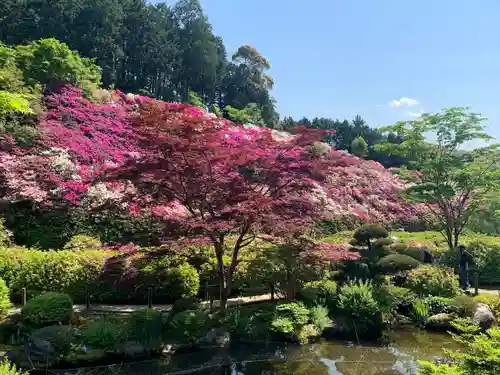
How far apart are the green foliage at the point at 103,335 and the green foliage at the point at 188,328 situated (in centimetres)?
93

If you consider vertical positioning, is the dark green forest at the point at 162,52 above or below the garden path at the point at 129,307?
above

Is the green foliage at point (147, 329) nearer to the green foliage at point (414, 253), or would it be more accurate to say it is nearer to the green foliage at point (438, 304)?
the green foliage at point (438, 304)

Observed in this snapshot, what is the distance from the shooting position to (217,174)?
27.1ft

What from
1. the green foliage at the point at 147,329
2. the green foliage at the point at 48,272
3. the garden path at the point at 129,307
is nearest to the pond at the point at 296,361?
the green foliage at the point at 147,329

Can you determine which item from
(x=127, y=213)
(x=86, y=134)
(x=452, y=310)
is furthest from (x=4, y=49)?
(x=452, y=310)

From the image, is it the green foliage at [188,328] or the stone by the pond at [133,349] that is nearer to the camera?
Result: the stone by the pond at [133,349]

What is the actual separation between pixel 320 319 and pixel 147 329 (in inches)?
143

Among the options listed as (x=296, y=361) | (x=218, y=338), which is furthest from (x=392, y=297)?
(x=218, y=338)

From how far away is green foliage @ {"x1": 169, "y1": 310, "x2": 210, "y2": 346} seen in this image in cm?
790

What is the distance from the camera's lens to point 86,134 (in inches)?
672

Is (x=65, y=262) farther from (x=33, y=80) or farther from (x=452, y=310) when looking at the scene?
(x=33, y=80)

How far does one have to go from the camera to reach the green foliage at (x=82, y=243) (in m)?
12.5

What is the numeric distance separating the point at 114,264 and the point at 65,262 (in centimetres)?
173

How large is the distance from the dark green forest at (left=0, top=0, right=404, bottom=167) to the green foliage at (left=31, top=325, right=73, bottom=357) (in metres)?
23.4
